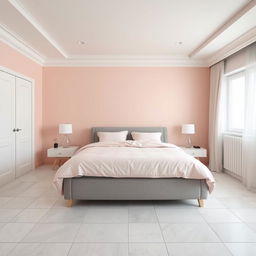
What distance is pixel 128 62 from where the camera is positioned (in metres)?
5.40

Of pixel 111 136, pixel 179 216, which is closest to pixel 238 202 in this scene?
pixel 179 216

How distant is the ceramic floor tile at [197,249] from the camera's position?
1.99 metres

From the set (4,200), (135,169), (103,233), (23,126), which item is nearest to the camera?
(103,233)

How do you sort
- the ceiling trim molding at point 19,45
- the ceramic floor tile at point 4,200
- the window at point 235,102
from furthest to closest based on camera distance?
the window at point 235,102
the ceiling trim molding at point 19,45
the ceramic floor tile at point 4,200

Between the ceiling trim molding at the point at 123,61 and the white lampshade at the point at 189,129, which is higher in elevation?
the ceiling trim molding at the point at 123,61

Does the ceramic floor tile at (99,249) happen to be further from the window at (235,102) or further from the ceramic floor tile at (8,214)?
the window at (235,102)

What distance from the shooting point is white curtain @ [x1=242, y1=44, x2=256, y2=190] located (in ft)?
12.2

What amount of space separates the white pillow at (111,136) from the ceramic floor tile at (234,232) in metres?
2.87

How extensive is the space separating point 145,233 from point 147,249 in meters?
0.29

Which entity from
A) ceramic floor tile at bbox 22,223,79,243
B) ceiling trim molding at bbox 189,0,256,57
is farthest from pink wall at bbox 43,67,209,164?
ceramic floor tile at bbox 22,223,79,243

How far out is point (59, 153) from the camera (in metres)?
5.04

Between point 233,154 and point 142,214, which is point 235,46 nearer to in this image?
point 233,154

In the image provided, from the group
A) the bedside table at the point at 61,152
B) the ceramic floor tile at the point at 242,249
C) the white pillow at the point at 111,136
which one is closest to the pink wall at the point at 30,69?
the bedside table at the point at 61,152

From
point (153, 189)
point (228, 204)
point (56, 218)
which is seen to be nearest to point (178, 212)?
point (153, 189)
